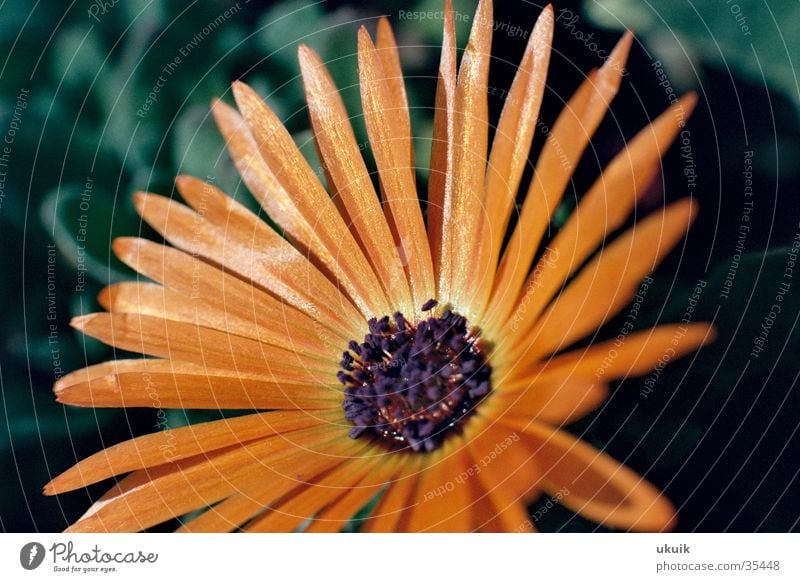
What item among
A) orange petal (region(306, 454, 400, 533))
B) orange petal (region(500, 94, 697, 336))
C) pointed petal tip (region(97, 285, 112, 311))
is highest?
pointed petal tip (region(97, 285, 112, 311))

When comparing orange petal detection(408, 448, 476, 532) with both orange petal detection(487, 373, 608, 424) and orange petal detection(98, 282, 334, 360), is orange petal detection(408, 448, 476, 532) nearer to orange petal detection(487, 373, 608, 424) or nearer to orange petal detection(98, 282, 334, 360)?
orange petal detection(487, 373, 608, 424)

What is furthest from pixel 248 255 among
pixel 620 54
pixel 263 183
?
pixel 620 54

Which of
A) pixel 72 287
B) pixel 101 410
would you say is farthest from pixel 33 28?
pixel 101 410

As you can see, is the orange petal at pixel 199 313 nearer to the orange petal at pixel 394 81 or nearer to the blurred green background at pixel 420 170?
the blurred green background at pixel 420 170

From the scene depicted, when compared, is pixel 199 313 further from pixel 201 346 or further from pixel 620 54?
pixel 620 54
